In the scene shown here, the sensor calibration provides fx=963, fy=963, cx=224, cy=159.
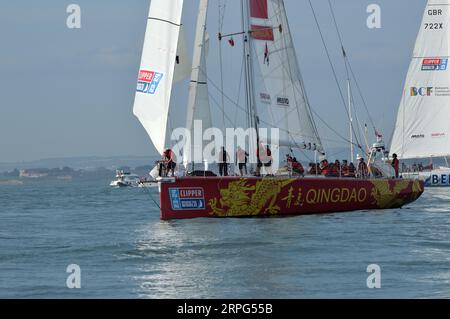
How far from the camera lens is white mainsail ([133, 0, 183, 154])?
85.3ft

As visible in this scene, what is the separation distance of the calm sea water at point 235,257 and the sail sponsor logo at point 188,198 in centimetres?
43

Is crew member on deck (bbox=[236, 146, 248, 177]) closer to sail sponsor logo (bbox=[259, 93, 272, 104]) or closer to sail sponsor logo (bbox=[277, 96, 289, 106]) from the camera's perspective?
sail sponsor logo (bbox=[259, 93, 272, 104])

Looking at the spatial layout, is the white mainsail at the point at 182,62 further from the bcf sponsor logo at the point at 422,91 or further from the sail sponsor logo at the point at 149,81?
the bcf sponsor logo at the point at 422,91

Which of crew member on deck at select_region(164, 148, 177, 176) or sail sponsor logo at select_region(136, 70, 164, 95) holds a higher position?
sail sponsor logo at select_region(136, 70, 164, 95)

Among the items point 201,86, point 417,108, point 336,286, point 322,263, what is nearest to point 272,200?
point 201,86

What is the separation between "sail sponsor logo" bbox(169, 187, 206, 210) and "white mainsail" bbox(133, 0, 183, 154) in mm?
1226

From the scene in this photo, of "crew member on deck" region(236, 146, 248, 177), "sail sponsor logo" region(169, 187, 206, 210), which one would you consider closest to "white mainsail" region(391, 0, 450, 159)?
"crew member on deck" region(236, 146, 248, 177)

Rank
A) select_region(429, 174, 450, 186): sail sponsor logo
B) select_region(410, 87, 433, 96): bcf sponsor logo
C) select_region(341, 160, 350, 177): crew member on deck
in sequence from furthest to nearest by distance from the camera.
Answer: select_region(429, 174, 450, 186): sail sponsor logo, select_region(410, 87, 433, 96): bcf sponsor logo, select_region(341, 160, 350, 177): crew member on deck

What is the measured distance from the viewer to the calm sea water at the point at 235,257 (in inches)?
637

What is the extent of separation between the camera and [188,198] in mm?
26484

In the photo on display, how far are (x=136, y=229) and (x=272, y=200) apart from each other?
158 inches

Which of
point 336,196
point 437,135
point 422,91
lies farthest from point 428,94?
point 336,196

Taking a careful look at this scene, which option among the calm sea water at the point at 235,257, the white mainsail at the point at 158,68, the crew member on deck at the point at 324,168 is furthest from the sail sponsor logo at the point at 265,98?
the calm sea water at the point at 235,257

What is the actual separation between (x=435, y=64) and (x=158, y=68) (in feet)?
80.7
